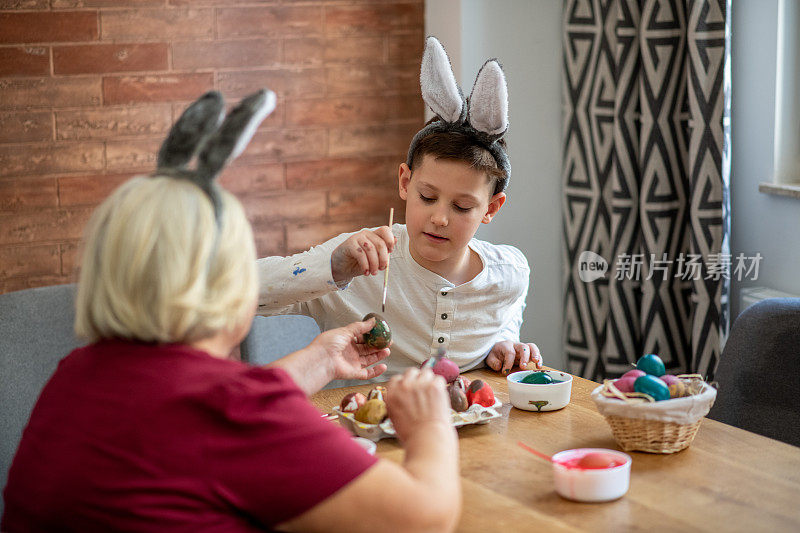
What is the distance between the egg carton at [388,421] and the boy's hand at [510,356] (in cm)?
32

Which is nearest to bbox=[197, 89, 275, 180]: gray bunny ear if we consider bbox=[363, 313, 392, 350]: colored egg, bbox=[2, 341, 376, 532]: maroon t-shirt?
bbox=[2, 341, 376, 532]: maroon t-shirt

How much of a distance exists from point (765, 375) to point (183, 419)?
1.33m

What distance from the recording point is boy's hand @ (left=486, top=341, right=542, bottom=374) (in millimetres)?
1909

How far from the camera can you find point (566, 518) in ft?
3.89

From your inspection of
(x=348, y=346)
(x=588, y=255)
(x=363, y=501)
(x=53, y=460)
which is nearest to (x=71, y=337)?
(x=348, y=346)

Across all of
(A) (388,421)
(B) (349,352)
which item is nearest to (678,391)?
(A) (388,421)

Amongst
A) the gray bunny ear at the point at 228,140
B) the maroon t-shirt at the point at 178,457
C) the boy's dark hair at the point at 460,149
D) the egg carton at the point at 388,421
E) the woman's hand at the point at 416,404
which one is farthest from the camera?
the boy's dark hair at the point at 460,149

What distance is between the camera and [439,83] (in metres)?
1.87

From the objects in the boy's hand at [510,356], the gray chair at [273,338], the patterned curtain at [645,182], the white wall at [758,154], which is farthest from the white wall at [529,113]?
the boy's hand at [510,356]

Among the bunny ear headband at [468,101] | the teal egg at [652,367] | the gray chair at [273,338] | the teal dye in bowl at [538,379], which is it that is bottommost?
the gray chair at [273,338]

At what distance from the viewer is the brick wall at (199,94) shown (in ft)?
8.45

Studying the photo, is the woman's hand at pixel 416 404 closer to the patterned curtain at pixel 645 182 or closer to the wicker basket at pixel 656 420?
the wicker basket at pixel 656 420

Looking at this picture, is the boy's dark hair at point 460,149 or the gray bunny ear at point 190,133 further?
the boy's dark hair at point 460,149

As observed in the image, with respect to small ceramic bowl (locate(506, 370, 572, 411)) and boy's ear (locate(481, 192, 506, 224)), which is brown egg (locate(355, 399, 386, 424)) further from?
boy's ear (locate(481, 192, 506, 224))
